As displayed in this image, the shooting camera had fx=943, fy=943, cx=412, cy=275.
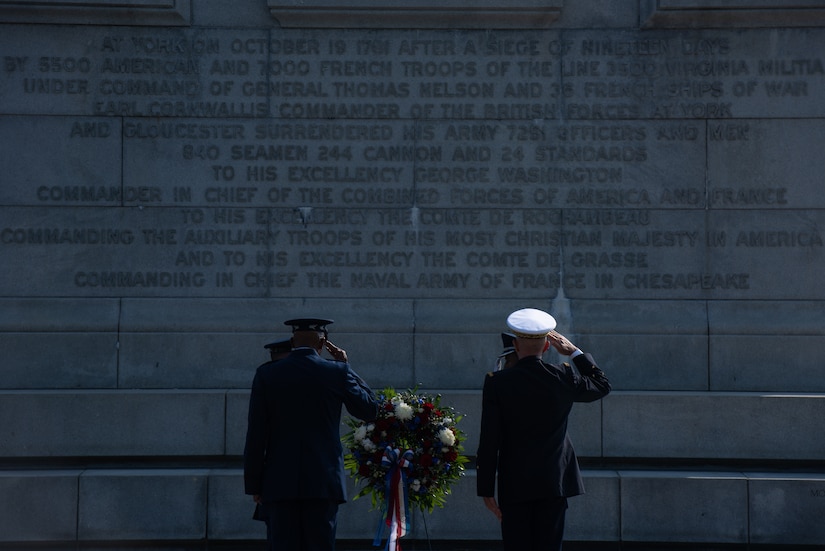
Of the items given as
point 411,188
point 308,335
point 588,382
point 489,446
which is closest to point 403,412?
point 308,335

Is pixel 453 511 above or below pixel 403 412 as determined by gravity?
below

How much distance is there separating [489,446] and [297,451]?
1182 millimetres

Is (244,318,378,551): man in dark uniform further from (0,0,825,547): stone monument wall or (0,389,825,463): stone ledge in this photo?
(0,0,825,547): stone monument wall

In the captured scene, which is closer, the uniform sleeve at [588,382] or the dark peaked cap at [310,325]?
the uniform sleeve at [588,382]

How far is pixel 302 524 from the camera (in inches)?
231

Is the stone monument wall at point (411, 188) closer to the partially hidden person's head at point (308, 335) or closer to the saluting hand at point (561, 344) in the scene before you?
the partially hidden person's head at point (308, 335)

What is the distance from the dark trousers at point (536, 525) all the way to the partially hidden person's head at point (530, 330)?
890mm

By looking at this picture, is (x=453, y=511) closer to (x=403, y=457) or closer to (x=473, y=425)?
(x=473, y=425)

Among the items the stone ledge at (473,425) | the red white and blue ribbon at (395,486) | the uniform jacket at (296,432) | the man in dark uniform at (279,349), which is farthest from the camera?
the stone ledge at (473,425)

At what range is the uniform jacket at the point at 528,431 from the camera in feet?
18.1

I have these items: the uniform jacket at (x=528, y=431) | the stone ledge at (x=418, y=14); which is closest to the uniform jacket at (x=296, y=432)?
the uniform jacket at (x=528, y=431)

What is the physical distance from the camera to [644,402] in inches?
327

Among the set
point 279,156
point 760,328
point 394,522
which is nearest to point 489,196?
point 279,156

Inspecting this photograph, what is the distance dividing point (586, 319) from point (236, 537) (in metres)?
3.66
